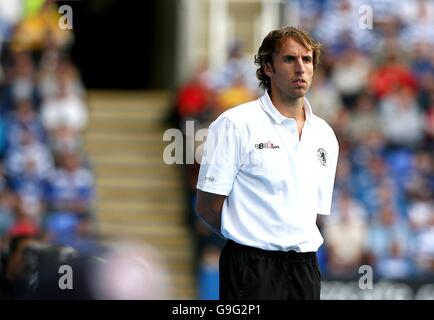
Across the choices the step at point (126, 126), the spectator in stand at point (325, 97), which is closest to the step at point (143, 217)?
the step at point (126, 126)

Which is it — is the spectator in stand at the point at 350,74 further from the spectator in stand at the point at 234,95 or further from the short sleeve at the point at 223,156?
the short sleeve at the point at 223,156

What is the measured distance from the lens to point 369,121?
48.1ft

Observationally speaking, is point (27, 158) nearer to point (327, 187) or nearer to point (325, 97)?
point (325, 97)

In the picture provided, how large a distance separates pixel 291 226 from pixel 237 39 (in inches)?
430

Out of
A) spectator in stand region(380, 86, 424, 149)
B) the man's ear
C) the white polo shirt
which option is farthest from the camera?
spectator in stand region(380, 86, 424, 149)

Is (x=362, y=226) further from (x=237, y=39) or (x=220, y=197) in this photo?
(x=220, y=197)

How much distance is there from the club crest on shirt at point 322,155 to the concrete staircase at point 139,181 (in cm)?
807

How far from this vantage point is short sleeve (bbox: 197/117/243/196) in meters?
5.47

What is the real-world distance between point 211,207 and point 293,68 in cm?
74

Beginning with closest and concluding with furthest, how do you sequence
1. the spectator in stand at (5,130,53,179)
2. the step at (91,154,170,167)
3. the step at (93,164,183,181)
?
→ the spectator in stand at (5,130,53,179)
the step at (93,164,183,181)
the step at (91,154,170,167)

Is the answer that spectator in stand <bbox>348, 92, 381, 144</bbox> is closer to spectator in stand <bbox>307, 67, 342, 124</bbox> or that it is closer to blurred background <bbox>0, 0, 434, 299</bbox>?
blurred background <bbox>0, 0, 434, 299</bbox>

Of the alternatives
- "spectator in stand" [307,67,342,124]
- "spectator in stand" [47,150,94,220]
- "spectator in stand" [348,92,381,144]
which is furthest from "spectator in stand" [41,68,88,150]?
"spectator in stand" [348,92,381,144]

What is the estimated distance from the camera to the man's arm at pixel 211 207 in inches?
218

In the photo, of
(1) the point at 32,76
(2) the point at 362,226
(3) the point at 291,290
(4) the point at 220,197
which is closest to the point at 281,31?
(4) the point at 220,197
